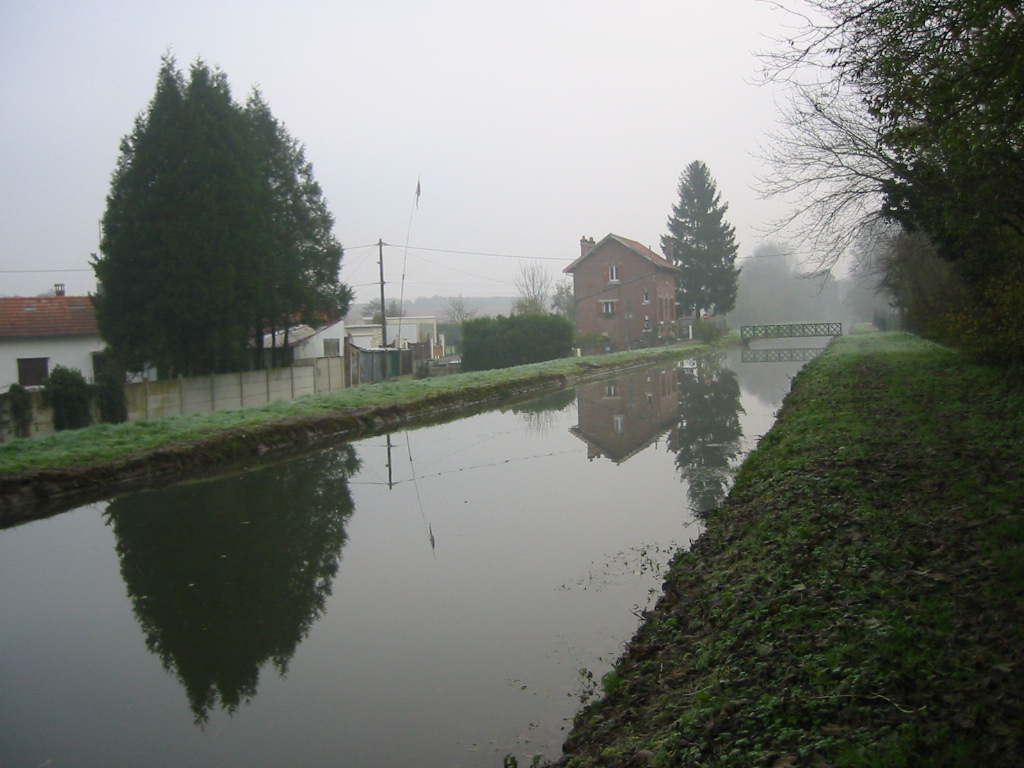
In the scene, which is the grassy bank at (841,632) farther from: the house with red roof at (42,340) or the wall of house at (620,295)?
the wall of house at (620,295)

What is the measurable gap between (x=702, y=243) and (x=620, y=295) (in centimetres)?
960

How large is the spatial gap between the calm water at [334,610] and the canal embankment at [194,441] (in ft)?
4.34

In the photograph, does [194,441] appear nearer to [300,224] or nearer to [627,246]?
[300,224]

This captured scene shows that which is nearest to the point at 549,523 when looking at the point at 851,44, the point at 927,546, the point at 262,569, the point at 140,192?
the point at 262,569

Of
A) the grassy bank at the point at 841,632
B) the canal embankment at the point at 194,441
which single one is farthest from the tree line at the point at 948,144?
the canal embankment at the point at 194,441

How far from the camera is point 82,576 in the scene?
27.9ft

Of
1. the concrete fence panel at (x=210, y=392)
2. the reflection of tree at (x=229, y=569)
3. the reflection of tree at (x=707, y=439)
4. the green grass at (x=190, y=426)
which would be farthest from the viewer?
the concrete fence panel at (x=210, y=392)

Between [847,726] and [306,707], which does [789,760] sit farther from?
[306,707]

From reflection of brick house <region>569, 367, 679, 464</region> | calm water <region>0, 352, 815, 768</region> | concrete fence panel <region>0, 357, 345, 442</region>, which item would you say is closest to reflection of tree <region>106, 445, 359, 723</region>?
calm water <region>0, 352, 815, 768</region>

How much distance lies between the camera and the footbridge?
68.4 metres

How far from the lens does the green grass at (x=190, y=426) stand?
1411 centimetres

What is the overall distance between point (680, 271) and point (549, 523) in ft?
204

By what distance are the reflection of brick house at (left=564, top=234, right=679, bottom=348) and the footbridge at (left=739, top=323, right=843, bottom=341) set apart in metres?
7.65

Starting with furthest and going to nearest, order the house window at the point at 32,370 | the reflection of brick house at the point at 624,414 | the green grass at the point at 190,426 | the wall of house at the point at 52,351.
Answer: the house window at the point at 32,370 → the wall of house at the point at 52,351 → the reflection of brick house at the point at 624,414 → the green grass at the point at 190,426
